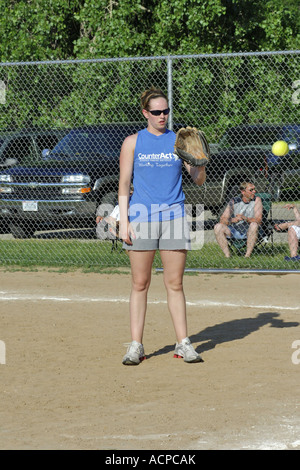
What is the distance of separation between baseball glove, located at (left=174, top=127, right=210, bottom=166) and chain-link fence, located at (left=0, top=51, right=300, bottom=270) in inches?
159

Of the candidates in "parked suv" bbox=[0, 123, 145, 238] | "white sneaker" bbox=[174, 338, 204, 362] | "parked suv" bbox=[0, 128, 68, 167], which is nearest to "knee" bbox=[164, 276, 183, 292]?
"white sneaker" bbox=[174, 338, 204, 362]

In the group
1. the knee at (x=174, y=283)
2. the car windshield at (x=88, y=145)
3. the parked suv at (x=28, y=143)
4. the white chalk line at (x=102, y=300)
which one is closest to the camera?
the knee at (x=174, y=283)

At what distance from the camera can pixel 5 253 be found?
13.1 metres

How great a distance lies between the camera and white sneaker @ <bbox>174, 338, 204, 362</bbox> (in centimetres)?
682

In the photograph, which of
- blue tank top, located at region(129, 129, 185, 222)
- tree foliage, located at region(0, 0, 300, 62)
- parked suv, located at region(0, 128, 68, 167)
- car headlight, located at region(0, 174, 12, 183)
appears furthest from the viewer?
tree foliage, located at region(0, 0, 300, 62)

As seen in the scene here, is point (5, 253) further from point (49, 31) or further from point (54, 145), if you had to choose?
point (49, 31)

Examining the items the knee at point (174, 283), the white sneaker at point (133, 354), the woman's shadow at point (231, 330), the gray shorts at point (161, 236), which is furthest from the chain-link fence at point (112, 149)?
the white sneaker at point (133, 354)

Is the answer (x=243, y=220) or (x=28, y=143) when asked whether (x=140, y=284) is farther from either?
(x=28, y=143)

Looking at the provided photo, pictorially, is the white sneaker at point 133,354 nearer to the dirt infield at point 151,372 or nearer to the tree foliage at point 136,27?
the dirt infield at point 151,372

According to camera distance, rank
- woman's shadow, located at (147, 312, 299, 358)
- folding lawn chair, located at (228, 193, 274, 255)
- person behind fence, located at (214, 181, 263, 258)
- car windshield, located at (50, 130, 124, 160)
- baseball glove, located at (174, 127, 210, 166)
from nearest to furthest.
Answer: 1. baseball glove, located at (174, 127, 210, 166)
2. woman's shadow, located at (147, 312, 299, 358)
3. person behind fence, located at (214, 181, 263, 258)
4. folding lawn chair, located at (228, 193, 274, 255)
5. car windshield, located at (50, 130, 124, 160)

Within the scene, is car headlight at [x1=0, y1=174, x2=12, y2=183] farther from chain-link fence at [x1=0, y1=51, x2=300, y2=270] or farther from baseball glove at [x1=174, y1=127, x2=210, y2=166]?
baseball glove at [x1=174, y1=127, x2=210, y2=166]

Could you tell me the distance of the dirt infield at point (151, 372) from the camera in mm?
5109

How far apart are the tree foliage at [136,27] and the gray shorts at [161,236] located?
15300mm

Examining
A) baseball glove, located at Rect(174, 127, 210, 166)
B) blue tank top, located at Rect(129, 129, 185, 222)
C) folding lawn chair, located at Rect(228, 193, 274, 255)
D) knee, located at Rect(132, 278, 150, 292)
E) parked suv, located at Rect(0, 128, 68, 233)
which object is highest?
baseball glove, located at Rect(174, 127, 210, 166)
